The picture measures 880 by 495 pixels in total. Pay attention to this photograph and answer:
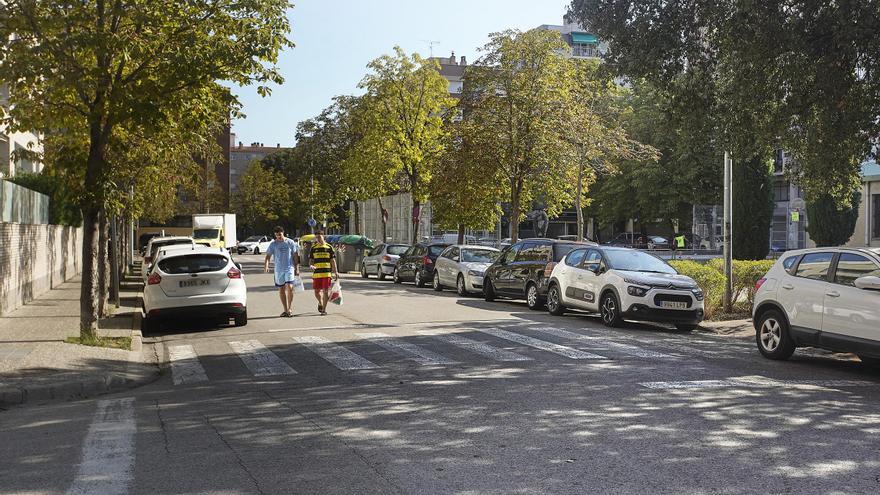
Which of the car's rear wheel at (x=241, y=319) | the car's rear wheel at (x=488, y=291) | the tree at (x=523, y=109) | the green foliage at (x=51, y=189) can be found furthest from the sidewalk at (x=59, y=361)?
the tree at (x=523, y=109)

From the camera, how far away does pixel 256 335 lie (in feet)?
47.9

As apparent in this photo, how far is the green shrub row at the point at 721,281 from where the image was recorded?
17734 millimetres

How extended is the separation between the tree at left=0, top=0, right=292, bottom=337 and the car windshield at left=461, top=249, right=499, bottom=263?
41.7 feet

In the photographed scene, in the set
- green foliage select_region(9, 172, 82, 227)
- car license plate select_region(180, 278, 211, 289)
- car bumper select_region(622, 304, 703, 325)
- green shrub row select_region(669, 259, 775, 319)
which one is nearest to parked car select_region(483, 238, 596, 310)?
green shrub row select_region(669, 259, 775, 319)

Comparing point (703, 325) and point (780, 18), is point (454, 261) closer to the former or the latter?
point (703, 325)

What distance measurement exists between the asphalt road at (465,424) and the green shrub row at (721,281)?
15.5 ft

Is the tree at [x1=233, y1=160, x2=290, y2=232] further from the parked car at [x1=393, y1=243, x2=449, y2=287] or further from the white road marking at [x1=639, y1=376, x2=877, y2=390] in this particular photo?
the white road marking at [x1=639, y1=376, x2=877, y2=390]

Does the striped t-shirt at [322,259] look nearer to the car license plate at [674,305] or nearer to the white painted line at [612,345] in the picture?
the white painted line at [612,345]

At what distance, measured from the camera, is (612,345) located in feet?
41.3

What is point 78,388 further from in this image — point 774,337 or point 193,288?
point 774,337

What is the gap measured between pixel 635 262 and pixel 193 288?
331 inches

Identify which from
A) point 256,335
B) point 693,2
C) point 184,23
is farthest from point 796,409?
point 184,23


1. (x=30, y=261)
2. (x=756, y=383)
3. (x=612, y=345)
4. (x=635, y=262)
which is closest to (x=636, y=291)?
(x=635, y=262)

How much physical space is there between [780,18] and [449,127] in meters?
20.5
